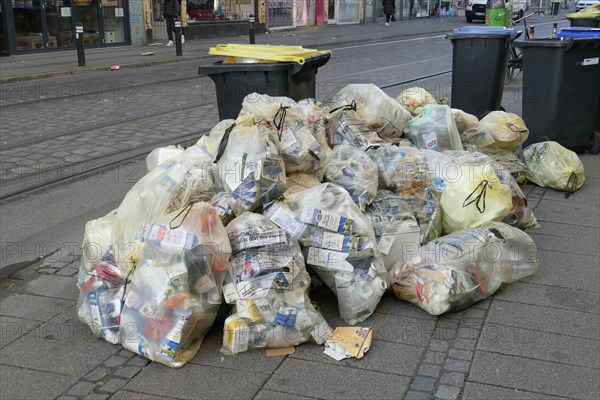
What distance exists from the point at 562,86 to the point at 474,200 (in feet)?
10.5

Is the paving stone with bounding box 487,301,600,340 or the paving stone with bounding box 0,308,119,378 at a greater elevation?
the paving stone with bounding box 487,301,600,340

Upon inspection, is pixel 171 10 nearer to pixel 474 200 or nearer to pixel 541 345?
pixel 474 200

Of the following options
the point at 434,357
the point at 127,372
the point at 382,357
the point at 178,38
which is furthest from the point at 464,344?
the point at 178,38

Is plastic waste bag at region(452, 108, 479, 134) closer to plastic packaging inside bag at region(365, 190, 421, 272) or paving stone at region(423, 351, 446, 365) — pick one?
plastic packaging inside bag at region(365, 190, 421, 272)

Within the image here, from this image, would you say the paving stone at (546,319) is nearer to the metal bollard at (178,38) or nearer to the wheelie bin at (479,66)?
the wheelie bin at (479,66)

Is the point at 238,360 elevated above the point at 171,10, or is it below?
below

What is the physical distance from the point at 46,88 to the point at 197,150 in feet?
30.9

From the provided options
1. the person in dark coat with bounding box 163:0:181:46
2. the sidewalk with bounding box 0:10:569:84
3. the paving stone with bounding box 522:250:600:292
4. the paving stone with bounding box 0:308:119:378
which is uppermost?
the person in dark coat with bounding box 163:0:181:46

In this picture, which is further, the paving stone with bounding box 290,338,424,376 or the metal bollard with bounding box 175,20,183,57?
the metal bollard with bounding box 175,20,183,57

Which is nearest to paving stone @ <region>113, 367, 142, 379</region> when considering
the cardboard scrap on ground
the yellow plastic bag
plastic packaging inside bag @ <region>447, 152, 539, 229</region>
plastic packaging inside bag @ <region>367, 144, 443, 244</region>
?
the cardboard scrap on ground

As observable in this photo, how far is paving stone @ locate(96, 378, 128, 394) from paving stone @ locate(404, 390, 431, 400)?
4.23ft

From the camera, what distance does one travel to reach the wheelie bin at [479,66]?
8.01 m

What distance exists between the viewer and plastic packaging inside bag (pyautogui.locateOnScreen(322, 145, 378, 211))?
441 centimetres

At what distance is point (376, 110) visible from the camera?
18.4 ft
